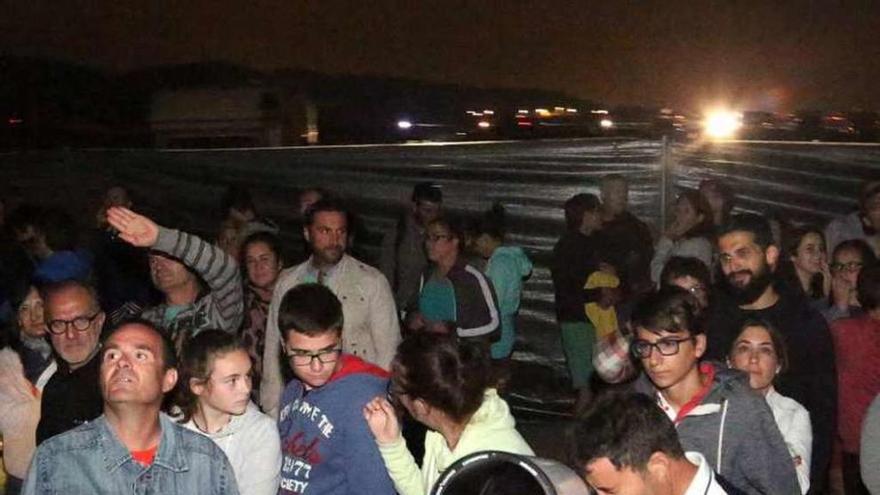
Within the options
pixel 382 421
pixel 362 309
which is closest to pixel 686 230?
pixel 362 309

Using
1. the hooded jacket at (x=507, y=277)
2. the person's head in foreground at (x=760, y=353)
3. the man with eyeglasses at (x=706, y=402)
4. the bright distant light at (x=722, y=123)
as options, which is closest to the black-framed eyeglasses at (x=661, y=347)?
the man with eyeglasses at (x=706, y=402)

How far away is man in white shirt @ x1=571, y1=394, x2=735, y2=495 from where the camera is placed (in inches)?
116

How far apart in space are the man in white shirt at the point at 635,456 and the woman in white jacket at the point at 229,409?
1.25 metres

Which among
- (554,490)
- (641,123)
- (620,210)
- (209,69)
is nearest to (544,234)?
(620,210)

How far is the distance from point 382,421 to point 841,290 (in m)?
3.70

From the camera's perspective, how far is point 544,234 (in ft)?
31.6

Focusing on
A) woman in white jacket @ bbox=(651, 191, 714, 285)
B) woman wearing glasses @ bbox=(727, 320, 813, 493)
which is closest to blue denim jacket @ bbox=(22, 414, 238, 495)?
woman wearing glasses @ bbox=(727, 320, 813, 493)

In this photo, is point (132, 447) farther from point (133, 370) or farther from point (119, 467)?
point (133, 370)

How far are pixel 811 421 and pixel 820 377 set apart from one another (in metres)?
0.19

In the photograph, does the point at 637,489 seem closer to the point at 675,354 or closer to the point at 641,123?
the point at 675,354

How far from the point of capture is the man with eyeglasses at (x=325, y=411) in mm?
4105

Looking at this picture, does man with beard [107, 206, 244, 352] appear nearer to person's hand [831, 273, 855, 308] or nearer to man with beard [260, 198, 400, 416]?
man with beard [260, 198, 400, 416]

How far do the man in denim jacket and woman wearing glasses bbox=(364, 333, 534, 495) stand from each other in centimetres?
65

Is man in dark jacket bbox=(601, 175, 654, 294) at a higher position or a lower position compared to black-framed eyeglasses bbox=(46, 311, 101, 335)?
higher
